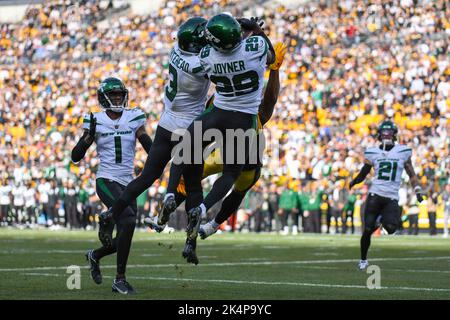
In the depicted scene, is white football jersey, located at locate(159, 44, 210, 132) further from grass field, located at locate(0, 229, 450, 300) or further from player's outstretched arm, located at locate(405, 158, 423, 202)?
player's outstretched arm, located at locate(405, 158, 423, 202)

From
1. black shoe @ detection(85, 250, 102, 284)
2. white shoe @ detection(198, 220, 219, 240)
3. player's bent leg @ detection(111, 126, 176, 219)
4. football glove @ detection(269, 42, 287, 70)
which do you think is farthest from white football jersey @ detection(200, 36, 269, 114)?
black shoe @ detection(85, 250, 102, 284)

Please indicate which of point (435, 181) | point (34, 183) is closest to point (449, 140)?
point (435, 181)

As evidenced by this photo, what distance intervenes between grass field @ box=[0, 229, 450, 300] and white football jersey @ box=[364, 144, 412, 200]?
1.08 meters

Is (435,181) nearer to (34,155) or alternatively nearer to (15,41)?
(34,155)

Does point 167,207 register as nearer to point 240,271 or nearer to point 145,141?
point 145,141

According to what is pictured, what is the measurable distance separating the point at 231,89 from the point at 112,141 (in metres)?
1.79

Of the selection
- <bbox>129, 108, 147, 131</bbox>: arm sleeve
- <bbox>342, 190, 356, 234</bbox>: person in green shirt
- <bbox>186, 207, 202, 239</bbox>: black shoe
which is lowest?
<bbox>342, 190, 356, 234</bbox>: person in green shirt

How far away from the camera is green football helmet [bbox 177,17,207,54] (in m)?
10.3

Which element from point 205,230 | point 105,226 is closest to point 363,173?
point 205,230

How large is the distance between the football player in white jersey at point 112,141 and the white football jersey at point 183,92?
1.53 ft

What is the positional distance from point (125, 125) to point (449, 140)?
19044mm

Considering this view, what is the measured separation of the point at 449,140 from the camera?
28750mm

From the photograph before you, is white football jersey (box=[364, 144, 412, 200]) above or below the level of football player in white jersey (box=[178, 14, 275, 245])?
below

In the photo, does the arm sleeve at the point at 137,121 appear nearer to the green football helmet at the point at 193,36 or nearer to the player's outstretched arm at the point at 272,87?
the green football helmet at the point at 193,36
